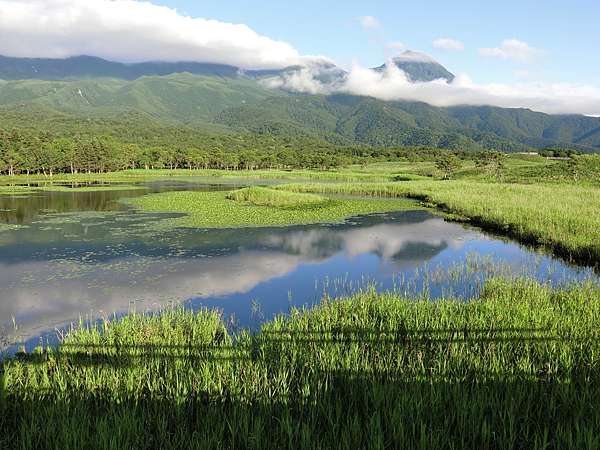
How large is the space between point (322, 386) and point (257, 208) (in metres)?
36.2

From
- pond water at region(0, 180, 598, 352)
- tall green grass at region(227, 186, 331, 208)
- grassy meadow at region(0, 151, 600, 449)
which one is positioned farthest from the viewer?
tall green grass at region(227, 186, 331, 208)

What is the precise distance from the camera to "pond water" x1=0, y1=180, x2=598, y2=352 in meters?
15.8

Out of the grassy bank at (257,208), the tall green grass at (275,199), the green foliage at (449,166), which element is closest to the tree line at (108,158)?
the green foliage at (449,166)

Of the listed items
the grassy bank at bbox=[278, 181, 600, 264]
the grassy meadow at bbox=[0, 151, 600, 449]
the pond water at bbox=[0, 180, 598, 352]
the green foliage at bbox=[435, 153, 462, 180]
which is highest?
the green foliage at bbox=[435, 153, 462, 180]

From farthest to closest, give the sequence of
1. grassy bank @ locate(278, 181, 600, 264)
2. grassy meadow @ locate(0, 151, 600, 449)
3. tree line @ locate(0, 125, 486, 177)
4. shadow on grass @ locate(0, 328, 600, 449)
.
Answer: tree line @ locate(0, 125, 486, 177) → grassy bank @ locate(278, 181, 600, 264) → grassy meadow @ locate(0, 151, 600, 449) → shadow on grass @ locate(0, 328, 600, 449)

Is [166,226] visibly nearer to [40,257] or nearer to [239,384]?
[40,257]

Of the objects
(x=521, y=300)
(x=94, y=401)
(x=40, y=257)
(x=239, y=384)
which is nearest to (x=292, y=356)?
(x=239, y=384)

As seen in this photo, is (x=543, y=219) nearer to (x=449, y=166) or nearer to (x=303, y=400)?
(x=303, y=400)

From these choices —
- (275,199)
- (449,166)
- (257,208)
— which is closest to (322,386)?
(257,208)

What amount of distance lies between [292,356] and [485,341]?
4440mm

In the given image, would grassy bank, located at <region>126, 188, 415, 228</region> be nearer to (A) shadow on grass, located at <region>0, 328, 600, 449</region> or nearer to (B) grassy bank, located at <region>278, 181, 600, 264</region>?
(B) grassy bank, located at <region>278, 181, 600, 264</region>

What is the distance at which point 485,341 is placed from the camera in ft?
32.3

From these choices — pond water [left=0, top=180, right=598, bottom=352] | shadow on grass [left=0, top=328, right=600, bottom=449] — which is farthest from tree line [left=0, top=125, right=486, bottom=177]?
shadow on grass [left=0, top=328, right=600, bottom=449]

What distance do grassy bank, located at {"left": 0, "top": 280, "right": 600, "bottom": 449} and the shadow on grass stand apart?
0.03 meters
